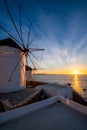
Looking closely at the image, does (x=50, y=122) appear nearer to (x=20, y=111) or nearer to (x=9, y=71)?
(x=20, y=111)

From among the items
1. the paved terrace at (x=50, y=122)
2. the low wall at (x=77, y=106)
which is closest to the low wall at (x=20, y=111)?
the paved terrace at (x=50, y=122)

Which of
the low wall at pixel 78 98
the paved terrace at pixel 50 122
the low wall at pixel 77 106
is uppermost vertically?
the low wall at pixel 77 106

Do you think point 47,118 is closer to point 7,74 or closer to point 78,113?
point 78,113

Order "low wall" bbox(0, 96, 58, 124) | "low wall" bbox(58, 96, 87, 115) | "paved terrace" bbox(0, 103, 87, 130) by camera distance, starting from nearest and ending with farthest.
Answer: "paved terrace" bbox(0, 103, 87, 130) < "low wall" bbox(0, 96, 58, 124) < "low wall" bbox(58, 96, 87, 115)

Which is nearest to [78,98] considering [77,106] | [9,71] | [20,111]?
[9,71]

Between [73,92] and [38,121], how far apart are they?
12.6m

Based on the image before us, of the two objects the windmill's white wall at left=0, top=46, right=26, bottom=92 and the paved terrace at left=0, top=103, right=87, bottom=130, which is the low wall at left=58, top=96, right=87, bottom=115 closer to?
the paved terrace at left=0, top=103, right=87, bottom=130

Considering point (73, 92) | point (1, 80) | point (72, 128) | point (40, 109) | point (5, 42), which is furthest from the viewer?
point (73, 92)

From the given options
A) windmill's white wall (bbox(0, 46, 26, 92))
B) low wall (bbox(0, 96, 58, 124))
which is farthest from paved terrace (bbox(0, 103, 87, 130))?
windmill's white wall (bbox(0, 46, 26, 92))

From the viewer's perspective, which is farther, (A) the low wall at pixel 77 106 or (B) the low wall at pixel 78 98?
(B) the low wall at pixel 78 98

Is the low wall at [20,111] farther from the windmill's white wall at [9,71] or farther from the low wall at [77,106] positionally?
the windmill's white wall at [9,71]

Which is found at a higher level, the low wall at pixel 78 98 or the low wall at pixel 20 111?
the low wall at pixel 20 111

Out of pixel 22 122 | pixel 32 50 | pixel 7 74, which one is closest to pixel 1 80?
pixel 7 74

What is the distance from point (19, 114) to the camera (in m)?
3.92
